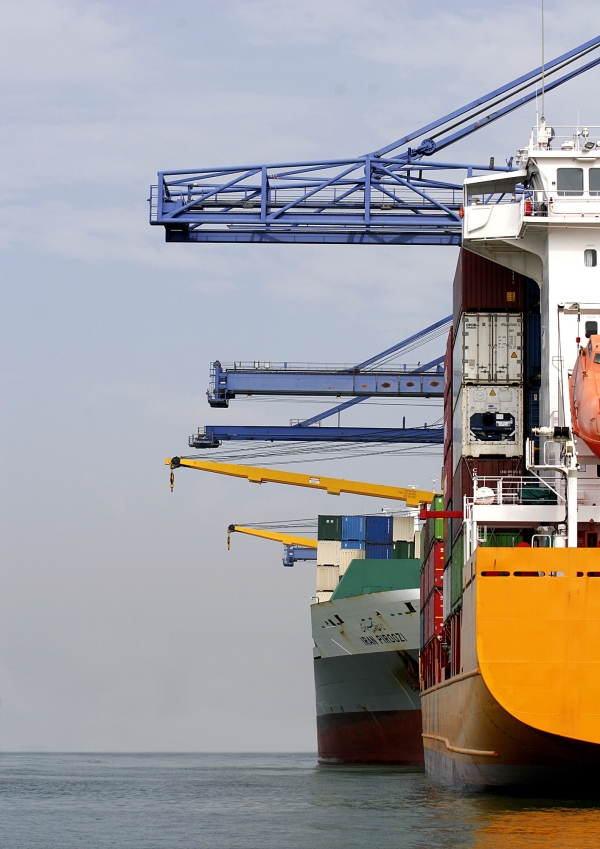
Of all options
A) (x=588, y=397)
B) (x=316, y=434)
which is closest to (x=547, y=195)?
(x=588, y=397)

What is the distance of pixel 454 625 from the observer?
22.2 metres

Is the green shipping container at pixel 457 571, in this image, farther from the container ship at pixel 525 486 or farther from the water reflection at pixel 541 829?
the water reflection at pixel 541 829

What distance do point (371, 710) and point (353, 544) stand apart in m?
8.20

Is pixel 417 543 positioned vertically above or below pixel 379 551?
above

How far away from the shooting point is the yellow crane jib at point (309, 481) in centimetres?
4203

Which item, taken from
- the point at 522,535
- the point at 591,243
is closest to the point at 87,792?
the point at 522,535

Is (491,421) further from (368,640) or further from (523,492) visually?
(368,640)

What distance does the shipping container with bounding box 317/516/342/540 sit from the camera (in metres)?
46.3

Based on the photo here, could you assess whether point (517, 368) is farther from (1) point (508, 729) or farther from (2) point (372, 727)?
(2) point (372, 727)

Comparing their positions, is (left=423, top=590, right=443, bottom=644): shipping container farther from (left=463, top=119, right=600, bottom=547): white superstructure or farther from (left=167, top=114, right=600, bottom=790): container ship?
(left=463, top=119, right=600, bottom=547): white superstructure

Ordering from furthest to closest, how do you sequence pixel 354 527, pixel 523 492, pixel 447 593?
pixel 354 527, pixel 447 593, pixel 523 492

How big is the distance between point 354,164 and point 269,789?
47.0ft

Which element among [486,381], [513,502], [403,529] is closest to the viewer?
[513,502]

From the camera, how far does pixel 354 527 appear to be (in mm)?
46562
